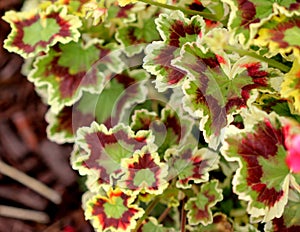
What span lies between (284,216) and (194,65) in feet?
1.29

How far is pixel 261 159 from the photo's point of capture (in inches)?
47.9

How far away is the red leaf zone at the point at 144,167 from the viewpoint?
1414 mm

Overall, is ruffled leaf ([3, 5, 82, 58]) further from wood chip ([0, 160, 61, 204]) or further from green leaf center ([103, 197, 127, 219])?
wood chip ([0, 160, 61, 204])

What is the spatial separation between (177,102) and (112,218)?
1.11ft

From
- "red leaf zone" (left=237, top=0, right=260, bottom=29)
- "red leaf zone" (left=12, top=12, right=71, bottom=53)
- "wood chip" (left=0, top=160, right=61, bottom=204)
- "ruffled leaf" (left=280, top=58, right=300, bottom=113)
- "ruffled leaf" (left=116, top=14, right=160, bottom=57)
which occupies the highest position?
"red leaf zone" (left=237, top=0, right=260, bottom=29)

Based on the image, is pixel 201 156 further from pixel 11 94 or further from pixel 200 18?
pixel 11 94

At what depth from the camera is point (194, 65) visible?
4.28 ft

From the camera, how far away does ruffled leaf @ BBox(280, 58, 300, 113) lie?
46.2 inches

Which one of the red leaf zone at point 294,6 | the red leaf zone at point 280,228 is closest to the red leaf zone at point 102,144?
the red leaf zone at point 280,228

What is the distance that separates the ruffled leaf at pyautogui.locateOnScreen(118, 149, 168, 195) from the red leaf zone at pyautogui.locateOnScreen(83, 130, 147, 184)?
41 millimetres

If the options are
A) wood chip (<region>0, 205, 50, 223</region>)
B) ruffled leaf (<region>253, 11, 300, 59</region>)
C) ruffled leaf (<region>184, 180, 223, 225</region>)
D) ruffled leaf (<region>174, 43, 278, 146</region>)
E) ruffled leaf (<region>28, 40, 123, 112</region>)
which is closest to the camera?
ruffled leaf (<region>253, 11, 300, 59</region>)

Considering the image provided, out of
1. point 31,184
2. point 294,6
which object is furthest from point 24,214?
point 294,6

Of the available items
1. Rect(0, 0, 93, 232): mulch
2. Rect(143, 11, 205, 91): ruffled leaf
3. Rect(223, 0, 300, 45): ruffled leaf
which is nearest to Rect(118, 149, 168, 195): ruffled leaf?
Rect(143, 11, 205, 91): ruffled leaf

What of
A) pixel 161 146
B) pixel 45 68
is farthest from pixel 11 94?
pixel 161 146
